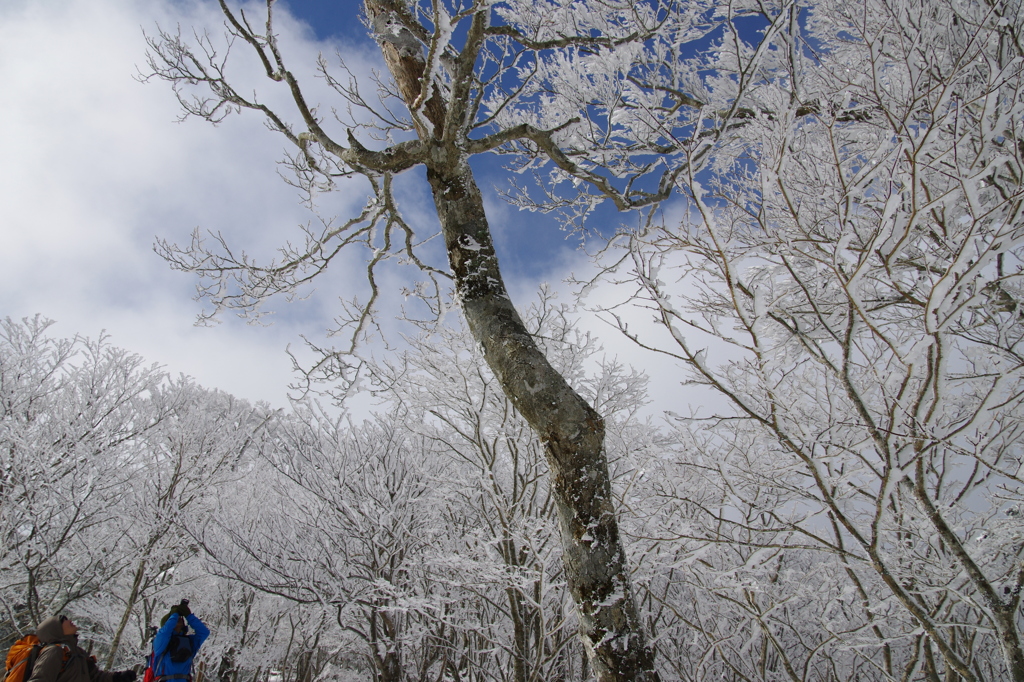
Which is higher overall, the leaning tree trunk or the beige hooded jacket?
the leaning tree trunk

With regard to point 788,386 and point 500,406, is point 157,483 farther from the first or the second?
point 788,386

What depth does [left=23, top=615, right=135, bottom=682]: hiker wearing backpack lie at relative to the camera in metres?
3.90

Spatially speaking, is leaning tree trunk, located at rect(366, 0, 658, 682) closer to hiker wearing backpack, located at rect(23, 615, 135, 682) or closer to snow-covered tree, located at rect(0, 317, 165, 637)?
hiker wearing backpack, located at rect(23, 615, 135, 682)

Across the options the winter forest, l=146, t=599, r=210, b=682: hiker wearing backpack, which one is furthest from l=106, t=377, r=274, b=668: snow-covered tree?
l=146, t=599, r=210, b=682: hiker wearing backpack

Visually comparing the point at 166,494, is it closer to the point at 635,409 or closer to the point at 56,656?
the point at 56,656

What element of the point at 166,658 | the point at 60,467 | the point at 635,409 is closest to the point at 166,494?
the point at 60,467

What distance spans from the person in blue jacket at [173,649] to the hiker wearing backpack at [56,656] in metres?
0.53

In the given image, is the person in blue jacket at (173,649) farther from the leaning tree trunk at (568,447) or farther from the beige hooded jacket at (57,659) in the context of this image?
the leaning tree trunk at (568,447)

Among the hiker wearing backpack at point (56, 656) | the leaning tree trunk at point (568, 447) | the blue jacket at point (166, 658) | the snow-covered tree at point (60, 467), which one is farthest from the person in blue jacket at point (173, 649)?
the leaning tree trunk at point (568, 447)

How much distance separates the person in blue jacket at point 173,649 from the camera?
14.7ft

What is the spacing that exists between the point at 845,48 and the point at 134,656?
43.9ft

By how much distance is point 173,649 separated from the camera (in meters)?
4.55

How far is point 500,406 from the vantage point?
610 cm

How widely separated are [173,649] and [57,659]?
2.89ft
